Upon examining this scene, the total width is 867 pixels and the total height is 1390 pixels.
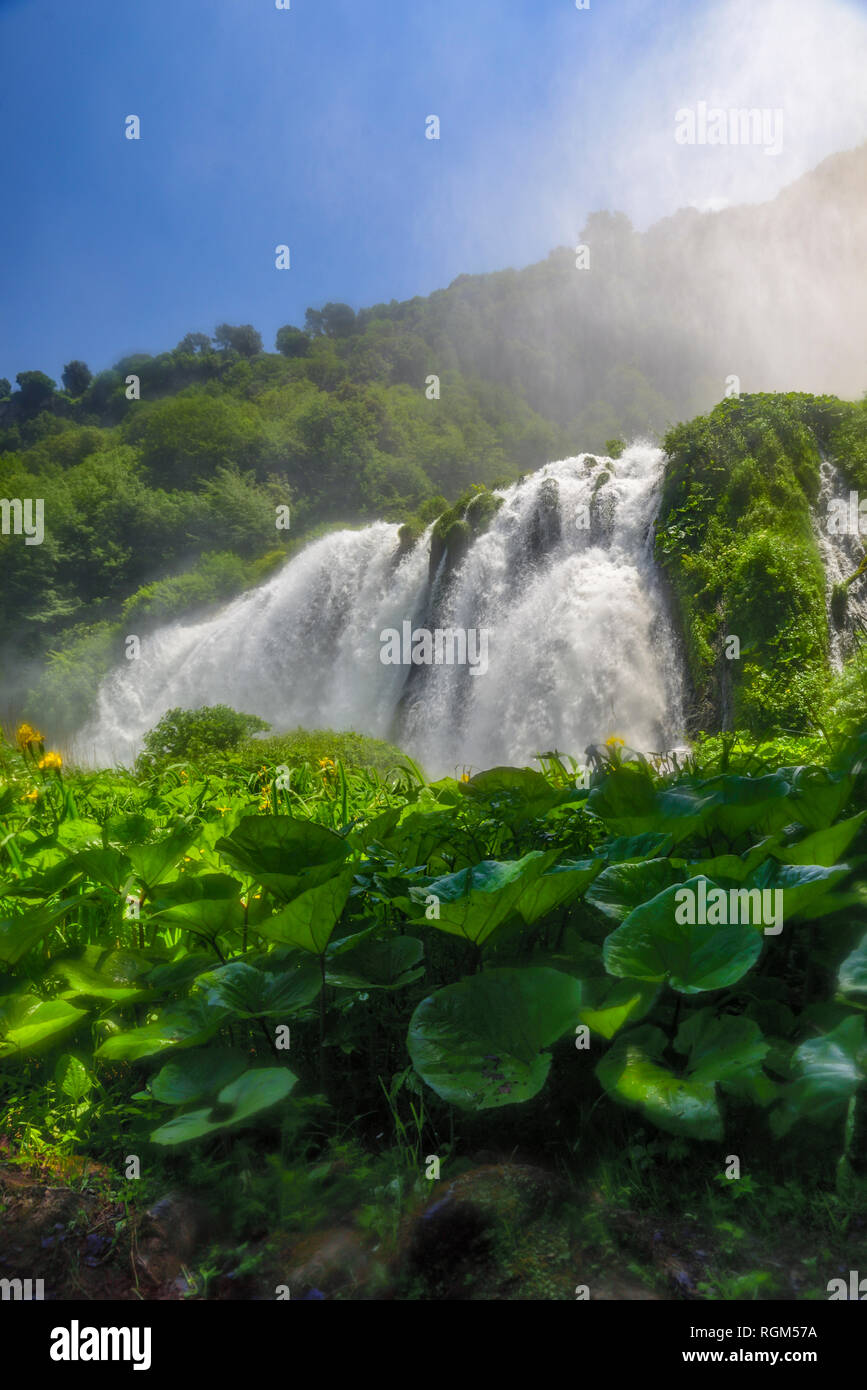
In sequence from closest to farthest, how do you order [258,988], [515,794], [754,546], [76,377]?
[258,988] → [515,794] → [754,546] → [76,377]

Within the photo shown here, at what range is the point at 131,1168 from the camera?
73 cm

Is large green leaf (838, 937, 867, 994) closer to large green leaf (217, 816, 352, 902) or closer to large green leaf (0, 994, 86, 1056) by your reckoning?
large green leaf (217, 816, 352, 902)

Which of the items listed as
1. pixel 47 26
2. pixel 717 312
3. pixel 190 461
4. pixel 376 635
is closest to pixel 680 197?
pixel 376 635

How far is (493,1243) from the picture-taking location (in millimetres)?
573

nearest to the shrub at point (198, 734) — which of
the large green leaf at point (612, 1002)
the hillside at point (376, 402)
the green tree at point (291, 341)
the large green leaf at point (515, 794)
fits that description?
the large green leaf at point (515, 794)

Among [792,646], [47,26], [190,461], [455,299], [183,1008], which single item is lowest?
[183,1008]

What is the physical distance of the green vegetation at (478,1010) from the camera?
61cm

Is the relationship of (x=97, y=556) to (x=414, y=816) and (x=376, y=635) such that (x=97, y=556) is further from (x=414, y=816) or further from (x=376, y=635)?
(x=414, y=816)

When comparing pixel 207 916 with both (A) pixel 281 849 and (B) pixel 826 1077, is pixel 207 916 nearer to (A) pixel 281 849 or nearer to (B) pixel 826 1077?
(A) pixel 281 849

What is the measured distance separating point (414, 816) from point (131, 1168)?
581 mm

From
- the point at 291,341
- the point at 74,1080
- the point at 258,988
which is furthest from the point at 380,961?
the point at 291,341

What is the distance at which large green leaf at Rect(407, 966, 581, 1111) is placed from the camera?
0.61 metres

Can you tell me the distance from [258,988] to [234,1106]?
0.12m

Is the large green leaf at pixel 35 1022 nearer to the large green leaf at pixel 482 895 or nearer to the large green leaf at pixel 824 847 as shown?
the large green leaf at pixel 482 895
